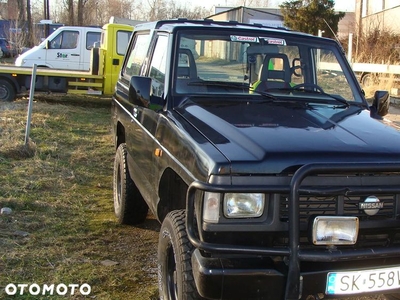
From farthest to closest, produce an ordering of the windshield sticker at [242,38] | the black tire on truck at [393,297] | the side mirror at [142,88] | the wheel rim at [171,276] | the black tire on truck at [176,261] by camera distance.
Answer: the windshield sticker at [242,38] → the side mirror at [142,88] → the black tire on truck at [393,297] → the wheel rim at [171,276] → the black tire on truck at [176,261]

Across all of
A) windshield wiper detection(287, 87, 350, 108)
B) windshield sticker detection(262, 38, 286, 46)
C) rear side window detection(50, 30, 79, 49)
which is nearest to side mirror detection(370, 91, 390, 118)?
windshield wiper detection(287, 87, 350, 108)

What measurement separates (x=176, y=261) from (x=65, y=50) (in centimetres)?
1453

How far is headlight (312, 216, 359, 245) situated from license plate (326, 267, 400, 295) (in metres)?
0.17

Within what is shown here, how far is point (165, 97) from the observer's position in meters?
3.87

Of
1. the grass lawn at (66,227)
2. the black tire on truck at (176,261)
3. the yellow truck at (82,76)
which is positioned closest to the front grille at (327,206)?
the black tire on truck at (176,261)

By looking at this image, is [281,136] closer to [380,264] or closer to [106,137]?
[380,264]

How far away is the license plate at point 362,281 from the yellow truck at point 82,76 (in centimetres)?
1180

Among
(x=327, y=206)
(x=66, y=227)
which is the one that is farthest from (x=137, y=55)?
(x=327, y=206)

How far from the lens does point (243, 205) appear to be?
2680 millimetres

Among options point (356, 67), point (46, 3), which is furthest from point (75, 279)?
point (46, 3)

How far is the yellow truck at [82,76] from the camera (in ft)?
44.1

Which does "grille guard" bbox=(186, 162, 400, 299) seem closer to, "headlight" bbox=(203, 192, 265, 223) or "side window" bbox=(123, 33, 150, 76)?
"headlight" bbox=(203, 192, 265, 223)

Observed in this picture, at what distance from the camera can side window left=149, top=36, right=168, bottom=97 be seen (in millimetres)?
4074

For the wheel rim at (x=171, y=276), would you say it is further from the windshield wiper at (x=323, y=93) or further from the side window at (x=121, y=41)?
the side window at (x=121, y=41)
